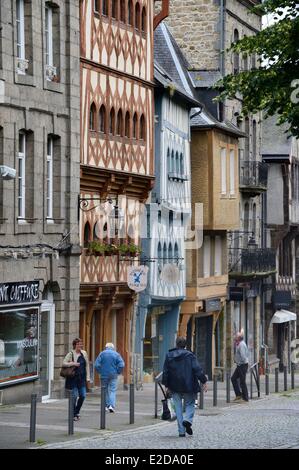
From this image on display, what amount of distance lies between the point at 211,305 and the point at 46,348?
17423mm

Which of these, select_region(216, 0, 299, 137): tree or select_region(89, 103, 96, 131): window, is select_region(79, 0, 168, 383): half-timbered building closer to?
select_region(89, 103, 96, 131): window

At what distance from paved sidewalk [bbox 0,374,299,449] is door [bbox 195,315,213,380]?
15398 mm

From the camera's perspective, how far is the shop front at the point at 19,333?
3484cm

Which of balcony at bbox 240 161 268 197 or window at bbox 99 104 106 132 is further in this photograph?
balcony at bbox 240 161 268 197

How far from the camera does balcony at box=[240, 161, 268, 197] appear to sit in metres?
60.7

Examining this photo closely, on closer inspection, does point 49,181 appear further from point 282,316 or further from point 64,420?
point 282,316

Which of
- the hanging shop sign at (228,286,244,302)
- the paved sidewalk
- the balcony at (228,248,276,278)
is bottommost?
the paved sidewalk

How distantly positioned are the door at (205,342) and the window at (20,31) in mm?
21903

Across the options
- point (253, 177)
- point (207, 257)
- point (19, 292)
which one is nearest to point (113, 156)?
point (19, 292)

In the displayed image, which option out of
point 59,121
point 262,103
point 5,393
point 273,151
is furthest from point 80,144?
point 273,151

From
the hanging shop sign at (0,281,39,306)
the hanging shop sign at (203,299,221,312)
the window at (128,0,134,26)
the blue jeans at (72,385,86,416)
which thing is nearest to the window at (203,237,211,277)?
the hanging shop sign at (203,299,221,312)

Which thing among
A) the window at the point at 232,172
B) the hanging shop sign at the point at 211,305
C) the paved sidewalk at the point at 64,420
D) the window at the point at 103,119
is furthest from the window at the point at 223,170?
the paved sidewalk at the point at 64,420

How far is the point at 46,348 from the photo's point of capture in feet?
125

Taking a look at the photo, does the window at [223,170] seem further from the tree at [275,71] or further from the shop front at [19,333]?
the shop front at [19,333]
